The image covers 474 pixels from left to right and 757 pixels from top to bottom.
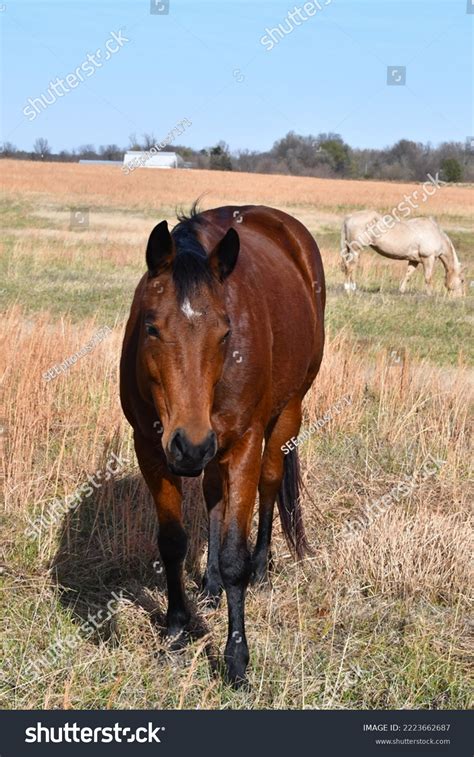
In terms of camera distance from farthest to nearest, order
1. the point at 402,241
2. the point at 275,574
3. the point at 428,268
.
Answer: the point at 402,241 < the point at 428,268 < the point at 275,574

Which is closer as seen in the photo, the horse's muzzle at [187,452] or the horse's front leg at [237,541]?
the horse's muzzle at [187,452]

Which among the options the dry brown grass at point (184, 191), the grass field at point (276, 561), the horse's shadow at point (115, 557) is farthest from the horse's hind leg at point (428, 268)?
the dry brown grass at point (184, 191)

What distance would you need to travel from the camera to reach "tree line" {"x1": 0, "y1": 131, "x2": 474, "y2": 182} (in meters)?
66.9

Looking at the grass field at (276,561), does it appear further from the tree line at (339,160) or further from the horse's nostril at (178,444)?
the tree line at (339,160)

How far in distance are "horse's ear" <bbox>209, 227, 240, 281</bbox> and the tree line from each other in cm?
6420

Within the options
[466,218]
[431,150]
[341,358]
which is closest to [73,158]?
[431,150]

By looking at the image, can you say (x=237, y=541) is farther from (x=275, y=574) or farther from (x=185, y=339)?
(x=275, y=574)

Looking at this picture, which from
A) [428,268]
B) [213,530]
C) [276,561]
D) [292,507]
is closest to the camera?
[213,530]

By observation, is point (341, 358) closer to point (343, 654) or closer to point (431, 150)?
point (343, 654)

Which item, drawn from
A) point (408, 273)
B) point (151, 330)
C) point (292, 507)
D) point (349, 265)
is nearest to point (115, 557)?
point (292, 507)

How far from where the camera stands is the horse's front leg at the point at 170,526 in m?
3.87

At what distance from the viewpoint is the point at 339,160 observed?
7888 cm

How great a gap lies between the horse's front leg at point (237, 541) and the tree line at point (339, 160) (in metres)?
64.1

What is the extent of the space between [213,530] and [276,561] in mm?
500
